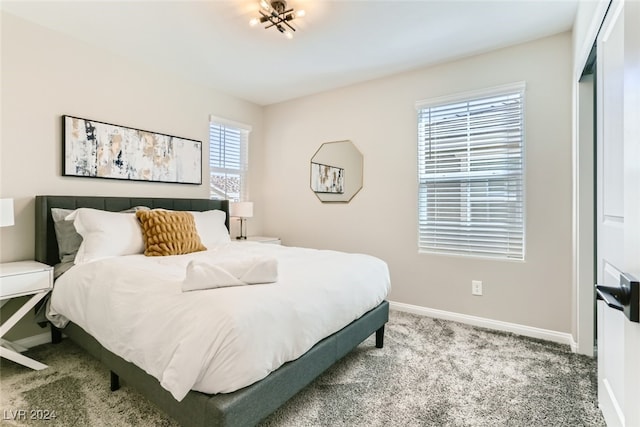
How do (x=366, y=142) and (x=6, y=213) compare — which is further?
(x=366, y=142)

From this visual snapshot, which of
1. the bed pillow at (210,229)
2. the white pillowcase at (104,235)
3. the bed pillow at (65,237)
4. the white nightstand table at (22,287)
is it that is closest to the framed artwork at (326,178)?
the bed pillow at (210,229)

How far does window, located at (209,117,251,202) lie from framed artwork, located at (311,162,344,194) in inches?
39.3

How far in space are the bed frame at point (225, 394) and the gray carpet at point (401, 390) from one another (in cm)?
20

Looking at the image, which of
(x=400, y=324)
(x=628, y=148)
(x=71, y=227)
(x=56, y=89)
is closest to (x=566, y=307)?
(x=400, y=324)

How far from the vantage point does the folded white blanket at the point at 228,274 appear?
1.50 metres

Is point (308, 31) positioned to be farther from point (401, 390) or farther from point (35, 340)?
point (35, 340)

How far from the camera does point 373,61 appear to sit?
122 inches

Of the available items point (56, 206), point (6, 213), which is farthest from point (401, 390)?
point (56, 206)

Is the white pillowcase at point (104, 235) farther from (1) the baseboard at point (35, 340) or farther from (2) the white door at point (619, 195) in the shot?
(2) the white door at point (619, 195)

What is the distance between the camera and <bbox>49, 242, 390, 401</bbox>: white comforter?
4.03ft

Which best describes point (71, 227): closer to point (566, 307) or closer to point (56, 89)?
point (56, 89)

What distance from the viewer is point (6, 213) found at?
204cm

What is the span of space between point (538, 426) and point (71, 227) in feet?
10.8

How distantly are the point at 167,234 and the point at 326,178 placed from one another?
203 cm
